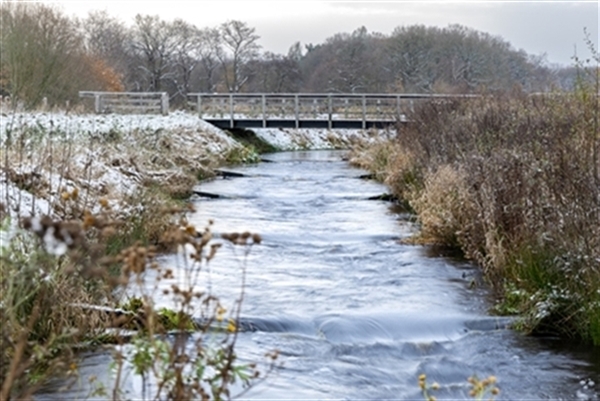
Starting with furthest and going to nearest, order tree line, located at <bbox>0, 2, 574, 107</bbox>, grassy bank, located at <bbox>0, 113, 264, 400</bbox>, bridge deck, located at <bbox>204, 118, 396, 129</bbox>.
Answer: tree line, located at <bbox>0, 2, 574, 107</bbox> < bridge deck, located at <bbox>204, 118, 396, 129</bbox> < grassy bank, located at <bbox>0, 113, 264, 400</bbox>

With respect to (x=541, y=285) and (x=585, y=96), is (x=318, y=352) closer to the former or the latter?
(x=541, y=285)

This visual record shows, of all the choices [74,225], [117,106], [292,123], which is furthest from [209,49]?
[74,225]

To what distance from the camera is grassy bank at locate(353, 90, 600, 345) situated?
781cm

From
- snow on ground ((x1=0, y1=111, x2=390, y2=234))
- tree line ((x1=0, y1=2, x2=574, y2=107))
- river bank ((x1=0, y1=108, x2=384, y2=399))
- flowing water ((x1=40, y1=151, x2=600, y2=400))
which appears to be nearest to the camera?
river bank ((x1=0, y1=108, x2=384, y2=399))

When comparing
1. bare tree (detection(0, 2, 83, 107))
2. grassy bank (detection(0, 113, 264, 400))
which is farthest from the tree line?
grassy bank (detection(0, 113, 264, 400))

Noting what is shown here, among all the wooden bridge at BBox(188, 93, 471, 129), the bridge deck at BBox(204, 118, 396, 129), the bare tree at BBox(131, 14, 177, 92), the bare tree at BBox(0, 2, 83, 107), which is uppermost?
the bare tree at BBox(131, 14, 177, 92)

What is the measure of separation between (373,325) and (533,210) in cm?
209

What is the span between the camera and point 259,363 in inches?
278

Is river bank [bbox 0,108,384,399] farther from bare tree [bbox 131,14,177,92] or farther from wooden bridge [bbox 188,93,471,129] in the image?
bare tree [bbox 131,14,177,92]

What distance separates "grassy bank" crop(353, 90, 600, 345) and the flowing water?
0.30m

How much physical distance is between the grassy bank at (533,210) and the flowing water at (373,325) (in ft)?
0.99

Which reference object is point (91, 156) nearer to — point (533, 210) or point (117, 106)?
point (533, 210)

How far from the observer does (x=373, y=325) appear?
8.54 m

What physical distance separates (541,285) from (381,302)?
67.6 inches
